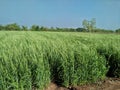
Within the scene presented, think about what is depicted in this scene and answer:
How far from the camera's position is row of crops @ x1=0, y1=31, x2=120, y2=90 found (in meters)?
4.01

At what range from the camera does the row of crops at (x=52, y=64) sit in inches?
158

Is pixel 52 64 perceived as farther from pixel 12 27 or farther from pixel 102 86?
pixel 12 27

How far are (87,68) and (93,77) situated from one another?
284mm

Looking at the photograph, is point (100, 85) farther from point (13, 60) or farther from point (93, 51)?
point (13, 60)

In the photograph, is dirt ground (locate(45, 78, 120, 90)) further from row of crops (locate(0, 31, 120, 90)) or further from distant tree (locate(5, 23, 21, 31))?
distant tree (locate(5, 23, 21, 31))

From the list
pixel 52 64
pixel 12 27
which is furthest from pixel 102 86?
pixel 12 27

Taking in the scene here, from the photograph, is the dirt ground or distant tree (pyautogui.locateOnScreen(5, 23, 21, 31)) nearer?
the dirt ground

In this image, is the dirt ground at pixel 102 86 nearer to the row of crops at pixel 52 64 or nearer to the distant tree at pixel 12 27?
the row of crops at pixel 52 64

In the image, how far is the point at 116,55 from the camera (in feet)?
19.2

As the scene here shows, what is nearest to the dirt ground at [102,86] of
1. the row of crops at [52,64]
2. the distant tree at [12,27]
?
the row of crops at [52,64]

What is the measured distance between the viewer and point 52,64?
190 inches

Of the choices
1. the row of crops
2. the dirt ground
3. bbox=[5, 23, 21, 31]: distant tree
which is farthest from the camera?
bbox=[5, 23, 21, 31]: distant tree

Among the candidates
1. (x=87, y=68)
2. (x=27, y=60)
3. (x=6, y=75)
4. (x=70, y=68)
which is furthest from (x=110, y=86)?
(x=6, y=75)

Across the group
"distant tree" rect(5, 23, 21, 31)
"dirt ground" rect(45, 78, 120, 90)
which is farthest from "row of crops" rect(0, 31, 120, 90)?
"distant tree" rect(5, 23, 21, 31)
